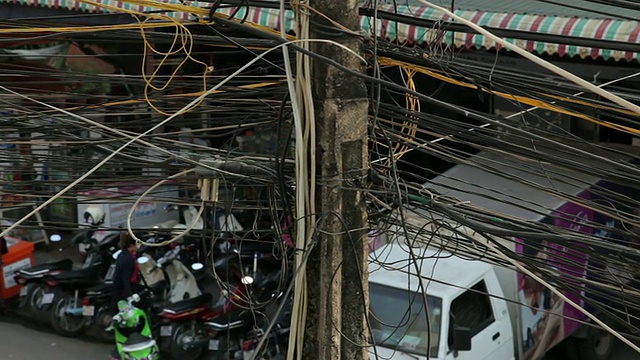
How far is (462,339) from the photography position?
733 centimetres

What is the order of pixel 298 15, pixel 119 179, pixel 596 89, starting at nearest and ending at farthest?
1. pixel 596 89
2. pixel 298 15
3. pixel 119 179

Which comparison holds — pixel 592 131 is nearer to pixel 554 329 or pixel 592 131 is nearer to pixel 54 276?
pixel 554 329

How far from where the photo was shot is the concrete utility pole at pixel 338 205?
3549 millimetres

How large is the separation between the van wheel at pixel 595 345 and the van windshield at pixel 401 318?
8.17 feet

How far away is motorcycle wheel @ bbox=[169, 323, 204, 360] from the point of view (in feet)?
31.3

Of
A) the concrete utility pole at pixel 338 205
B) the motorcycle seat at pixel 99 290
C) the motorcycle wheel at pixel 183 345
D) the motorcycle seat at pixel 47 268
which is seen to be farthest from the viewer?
the motorcycle seat at pixel 47 268

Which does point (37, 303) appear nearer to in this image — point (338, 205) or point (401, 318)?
point (401, 318)

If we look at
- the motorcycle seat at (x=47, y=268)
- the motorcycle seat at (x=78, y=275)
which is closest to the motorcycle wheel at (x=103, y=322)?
the motorcycle seat at (x=78, y=275)

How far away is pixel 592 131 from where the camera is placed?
37.0 ft

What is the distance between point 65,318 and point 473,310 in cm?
500

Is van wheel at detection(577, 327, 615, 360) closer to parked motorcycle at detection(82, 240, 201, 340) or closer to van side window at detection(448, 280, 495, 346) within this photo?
van side window at detection(448, 280, 495, 346)

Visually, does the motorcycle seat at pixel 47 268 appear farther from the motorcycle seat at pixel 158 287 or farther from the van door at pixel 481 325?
the van door at pixel 481 325

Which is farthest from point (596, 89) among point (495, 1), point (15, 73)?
point (495, 1)

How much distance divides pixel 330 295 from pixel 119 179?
2151 millimetres
